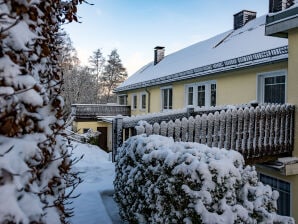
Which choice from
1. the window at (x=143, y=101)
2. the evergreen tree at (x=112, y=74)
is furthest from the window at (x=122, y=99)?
the evergreen tree at (x=112, y=74)

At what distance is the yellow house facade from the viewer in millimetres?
7922

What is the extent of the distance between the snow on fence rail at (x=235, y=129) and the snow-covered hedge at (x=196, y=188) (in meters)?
2.03

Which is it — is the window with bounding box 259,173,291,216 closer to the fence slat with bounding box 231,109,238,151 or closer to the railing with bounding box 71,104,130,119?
the fence slat with bounding box 231,109,238,151

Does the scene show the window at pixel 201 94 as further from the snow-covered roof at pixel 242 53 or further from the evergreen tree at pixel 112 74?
the evergreen tree at pixel 112 74

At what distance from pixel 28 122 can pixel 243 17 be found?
57.6 feet

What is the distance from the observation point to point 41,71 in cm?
201

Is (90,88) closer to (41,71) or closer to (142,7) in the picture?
(142,7)

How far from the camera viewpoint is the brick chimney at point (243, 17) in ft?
55.7

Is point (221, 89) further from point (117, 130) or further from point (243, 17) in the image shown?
point (117, 130)

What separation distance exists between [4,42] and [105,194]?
5.87 m

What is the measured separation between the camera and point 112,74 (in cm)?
5219

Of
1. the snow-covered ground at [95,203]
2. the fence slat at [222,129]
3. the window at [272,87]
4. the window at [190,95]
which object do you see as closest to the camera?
the snow-covered ground at [95,203]

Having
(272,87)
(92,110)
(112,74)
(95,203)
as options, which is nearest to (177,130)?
(95,203)

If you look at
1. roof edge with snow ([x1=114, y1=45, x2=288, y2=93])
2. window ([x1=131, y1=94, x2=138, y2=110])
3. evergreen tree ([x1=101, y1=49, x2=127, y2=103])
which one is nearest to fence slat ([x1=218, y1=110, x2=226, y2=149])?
roof edge with snow ([x1=114, y1=45, x2=288, y2=93])
